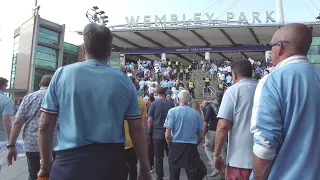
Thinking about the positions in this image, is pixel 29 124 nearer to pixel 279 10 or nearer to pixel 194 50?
pixel 279 10

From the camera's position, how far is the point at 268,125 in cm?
187

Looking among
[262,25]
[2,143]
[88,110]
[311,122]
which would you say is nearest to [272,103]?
[311,122]

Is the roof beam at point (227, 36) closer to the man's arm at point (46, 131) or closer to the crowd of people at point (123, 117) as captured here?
the crowd of people at point (123, 117)

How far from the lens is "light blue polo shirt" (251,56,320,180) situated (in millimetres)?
1868

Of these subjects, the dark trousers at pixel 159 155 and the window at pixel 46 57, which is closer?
the dark trousers at pixel 159 155

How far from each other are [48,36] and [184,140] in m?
36.7

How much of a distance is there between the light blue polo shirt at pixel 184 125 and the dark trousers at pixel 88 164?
3.03 meters

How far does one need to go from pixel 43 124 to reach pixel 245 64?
2.47 metres

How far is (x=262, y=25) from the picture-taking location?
3114cm

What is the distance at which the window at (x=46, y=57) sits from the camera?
36.8m

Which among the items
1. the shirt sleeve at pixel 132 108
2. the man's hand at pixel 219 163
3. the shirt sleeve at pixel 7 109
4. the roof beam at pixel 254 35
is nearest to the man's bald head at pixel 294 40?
the shirt sleeve at pixel 132 108

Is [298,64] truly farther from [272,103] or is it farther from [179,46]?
[179,46]

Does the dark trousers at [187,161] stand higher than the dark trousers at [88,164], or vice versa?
the dark trousers at [88,164]

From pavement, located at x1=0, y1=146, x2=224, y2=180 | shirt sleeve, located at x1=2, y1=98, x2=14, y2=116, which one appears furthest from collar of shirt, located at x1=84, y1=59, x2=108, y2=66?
pavement, located at x1=0, y1=146, x2=224, y2=180
